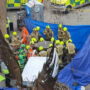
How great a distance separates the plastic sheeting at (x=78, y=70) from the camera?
7.38 meters

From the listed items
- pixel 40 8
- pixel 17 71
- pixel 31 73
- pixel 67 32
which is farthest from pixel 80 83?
pixel 40 8

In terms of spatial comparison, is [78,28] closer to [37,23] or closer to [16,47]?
[37,23]

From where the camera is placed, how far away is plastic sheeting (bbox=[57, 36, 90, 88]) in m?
7.38

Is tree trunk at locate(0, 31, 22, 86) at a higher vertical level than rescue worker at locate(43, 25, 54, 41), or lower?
higher

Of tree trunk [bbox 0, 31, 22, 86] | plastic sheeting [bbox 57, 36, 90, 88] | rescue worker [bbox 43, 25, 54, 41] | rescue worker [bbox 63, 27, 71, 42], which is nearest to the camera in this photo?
tree trunk [bbox 0, 31, 22, 86]

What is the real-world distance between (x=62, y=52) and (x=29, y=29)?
3789 millimetres

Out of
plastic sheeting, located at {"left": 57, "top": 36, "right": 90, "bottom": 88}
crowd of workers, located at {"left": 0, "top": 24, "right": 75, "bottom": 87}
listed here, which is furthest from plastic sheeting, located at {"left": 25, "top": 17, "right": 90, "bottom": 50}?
plastic sheeting, located at {"left": 57, "top": 36, "right": 90, "bottom": 88}

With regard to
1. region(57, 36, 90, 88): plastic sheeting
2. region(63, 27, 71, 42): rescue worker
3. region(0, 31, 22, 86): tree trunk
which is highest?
region(0, 31, 22, 86): tree trunk

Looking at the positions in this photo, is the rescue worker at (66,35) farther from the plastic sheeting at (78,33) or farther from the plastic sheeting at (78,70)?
the plastic sheeting at (78,70)

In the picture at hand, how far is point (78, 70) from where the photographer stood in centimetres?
754

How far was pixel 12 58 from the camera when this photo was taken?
4.52 m

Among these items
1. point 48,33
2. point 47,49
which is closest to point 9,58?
point 47,49

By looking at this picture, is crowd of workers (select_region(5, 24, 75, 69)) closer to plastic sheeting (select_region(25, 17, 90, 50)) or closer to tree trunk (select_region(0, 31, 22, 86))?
plastic sheeting (select_region(25, 17, 90, 50))

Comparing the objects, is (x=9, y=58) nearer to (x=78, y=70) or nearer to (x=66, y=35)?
(x=78, y=70)
